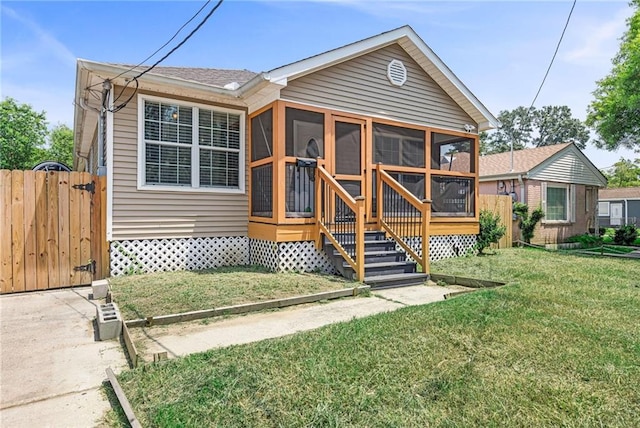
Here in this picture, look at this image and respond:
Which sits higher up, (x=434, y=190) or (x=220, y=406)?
(x=434, y=190)

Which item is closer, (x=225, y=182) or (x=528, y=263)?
(x=225, y=182)

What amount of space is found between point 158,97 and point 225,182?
192cm

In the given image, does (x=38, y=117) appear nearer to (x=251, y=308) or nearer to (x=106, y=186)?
(x=106, y=186)

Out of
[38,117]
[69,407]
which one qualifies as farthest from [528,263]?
[38,117]

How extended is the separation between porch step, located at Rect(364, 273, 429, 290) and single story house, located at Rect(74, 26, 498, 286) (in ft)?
0.59

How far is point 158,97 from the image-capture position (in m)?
6.57

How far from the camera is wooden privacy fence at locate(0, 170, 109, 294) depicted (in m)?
5.51

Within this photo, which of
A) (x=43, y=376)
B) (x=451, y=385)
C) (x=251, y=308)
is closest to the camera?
(x=451, y=385)

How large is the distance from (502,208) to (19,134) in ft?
101

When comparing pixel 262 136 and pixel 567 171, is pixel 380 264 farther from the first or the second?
pixel 567 171

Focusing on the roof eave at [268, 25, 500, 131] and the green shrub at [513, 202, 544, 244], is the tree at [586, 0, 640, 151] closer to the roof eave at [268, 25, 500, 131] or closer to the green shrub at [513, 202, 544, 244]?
the green shrub at [513, 202, 544, 244]

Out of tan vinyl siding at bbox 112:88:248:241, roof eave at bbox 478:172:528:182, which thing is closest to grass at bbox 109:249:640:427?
tan vinyl siding at bbox 112:88:248:241

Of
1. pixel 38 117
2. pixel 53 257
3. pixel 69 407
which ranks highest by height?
pixel 38 117

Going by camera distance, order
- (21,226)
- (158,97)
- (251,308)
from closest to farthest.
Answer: (251,308) → (21,226) → (158,97)
